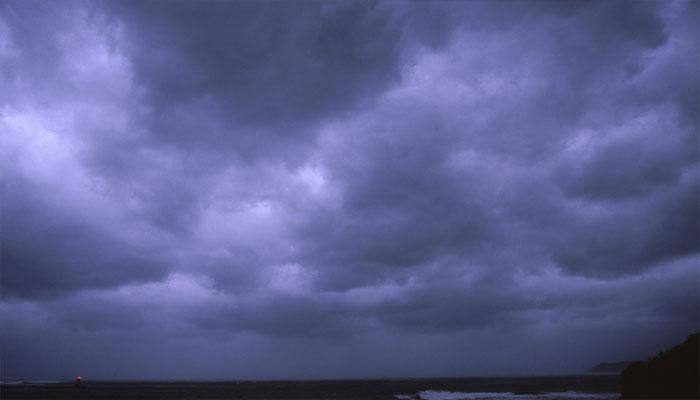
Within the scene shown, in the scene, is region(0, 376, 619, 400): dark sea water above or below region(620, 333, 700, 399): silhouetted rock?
below

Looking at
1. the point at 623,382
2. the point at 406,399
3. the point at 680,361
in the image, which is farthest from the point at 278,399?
the point at 680,361

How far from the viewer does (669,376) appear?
140ft

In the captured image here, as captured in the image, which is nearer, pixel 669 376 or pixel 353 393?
pixel 669 376

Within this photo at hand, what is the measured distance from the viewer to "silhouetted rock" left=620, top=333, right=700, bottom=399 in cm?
4025

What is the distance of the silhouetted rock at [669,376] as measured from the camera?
4025cm

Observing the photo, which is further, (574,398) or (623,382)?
(574,398)

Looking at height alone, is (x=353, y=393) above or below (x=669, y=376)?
below

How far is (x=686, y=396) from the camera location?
3972 centimetres

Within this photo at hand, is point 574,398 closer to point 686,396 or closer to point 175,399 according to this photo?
point 686,396

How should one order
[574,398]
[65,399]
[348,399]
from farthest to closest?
1. [65,399]
2. [348,399]
3. [574,398]

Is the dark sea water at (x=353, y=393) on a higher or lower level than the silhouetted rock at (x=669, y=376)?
lower

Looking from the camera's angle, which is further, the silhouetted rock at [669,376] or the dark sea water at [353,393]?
the dark sea water at [353,393]

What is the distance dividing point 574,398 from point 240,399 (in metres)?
61.0

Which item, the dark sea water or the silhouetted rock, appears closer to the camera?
the silhouetted rock
